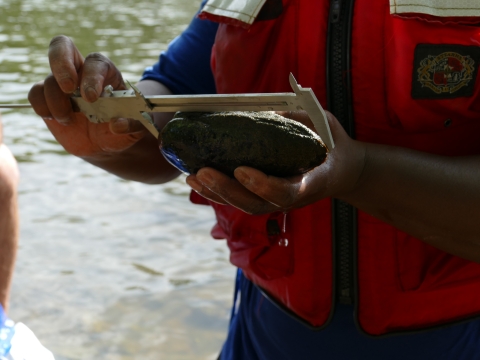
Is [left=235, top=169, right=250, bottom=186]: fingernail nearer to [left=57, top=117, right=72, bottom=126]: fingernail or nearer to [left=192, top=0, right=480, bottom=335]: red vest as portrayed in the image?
[left=192, top=0, right=480, bottom=335]: red vest

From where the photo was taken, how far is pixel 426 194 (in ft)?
5.84

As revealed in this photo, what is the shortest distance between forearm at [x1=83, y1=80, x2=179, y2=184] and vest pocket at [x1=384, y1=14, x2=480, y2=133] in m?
0.92

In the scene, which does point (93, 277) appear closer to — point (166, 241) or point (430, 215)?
point (166, 241)

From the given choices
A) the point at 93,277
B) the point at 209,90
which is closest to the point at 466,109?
the point at 209,90

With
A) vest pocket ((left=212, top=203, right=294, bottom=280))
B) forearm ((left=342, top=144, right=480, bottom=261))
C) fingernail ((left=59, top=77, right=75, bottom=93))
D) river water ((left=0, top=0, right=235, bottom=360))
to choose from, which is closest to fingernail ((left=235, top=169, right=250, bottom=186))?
forearm ((left=342, top=144, right=480, bottom=261))

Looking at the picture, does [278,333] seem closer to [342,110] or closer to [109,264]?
[342,110]

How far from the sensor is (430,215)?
1.79 m

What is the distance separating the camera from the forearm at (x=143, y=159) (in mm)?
2422

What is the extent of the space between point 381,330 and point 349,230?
35 cm

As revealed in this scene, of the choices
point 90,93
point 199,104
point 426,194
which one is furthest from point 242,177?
point 90,93

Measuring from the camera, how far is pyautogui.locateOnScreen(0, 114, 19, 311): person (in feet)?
10.8

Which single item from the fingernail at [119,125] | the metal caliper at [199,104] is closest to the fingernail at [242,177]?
the metal caliper at [199,104]

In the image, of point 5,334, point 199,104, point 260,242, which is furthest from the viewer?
point 5,334

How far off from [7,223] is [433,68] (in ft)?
7.96
